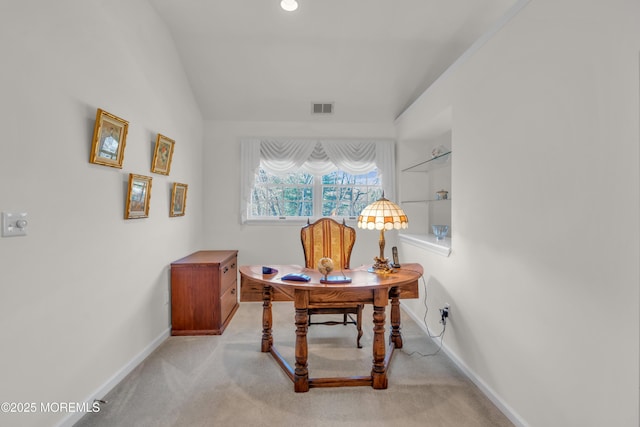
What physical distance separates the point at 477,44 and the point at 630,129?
135 centimetres

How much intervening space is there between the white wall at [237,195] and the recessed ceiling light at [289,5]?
1584 millimetres

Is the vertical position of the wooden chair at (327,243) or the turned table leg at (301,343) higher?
the wooden chair at (327,243)

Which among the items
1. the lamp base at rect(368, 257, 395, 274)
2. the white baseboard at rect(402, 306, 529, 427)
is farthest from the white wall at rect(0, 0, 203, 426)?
the white baseboard at rect(402, 306, 529, 427)

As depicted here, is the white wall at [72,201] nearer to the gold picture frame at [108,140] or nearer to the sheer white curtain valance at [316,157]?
the gold picture frame at [108,140]

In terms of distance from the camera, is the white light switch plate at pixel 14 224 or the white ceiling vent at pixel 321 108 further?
the white ceiling vent at pixel 321 108

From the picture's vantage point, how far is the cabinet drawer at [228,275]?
3181mm

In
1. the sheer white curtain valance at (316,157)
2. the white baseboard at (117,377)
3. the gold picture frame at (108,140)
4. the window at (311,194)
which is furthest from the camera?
the window at (311,194)

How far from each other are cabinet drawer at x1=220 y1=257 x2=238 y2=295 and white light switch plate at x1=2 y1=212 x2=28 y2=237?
1.78 metres

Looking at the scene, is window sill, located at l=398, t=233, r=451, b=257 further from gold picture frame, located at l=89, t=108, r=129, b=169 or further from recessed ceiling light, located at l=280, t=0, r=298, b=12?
gold picture frame, located at l=89, t=108, r=129, b=169

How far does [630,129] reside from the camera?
1.20 m

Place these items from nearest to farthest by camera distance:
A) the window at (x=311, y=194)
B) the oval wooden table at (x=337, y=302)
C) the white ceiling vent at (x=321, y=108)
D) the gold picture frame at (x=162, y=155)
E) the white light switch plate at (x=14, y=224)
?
1. the white light switch plate at (x=14, y=224)
2. the oval wooden table at (x=337, y=302)
3. the gold picture frame at (x=162, y=155)
4. the white ceiling vent at (x=321, y=108)
5. the window at (x=311, y=194)

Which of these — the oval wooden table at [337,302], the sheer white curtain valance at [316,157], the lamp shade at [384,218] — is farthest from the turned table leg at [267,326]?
the sheer white curtain valance at [316,157]

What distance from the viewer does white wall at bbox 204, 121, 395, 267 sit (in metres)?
4.20

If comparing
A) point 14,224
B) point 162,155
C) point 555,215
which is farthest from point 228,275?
point 555,215
